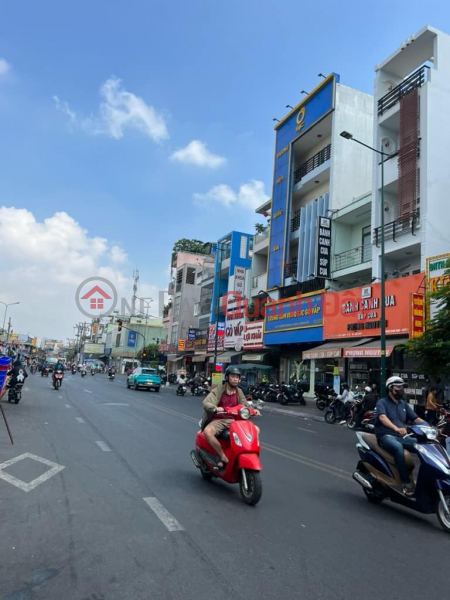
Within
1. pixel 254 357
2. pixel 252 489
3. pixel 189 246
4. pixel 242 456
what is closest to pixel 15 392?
pixel 242 456

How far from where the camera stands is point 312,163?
30.8m

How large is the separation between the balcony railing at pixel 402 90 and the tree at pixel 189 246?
45571 millimetres

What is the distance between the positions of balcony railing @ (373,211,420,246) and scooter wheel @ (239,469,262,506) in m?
17.4

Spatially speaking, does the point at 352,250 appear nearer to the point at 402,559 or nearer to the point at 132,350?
the point at 402,559

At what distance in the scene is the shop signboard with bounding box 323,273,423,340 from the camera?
64.5ft

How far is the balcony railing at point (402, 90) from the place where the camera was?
2156 centimetres

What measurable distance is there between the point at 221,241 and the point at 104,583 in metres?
43.0

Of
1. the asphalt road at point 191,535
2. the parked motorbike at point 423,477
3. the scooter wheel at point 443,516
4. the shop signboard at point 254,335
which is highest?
the shop signboard at point 254,335

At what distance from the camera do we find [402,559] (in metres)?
4.01

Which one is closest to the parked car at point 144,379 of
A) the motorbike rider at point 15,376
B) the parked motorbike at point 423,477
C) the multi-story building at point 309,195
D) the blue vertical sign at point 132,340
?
the multi-story building at point 309,195

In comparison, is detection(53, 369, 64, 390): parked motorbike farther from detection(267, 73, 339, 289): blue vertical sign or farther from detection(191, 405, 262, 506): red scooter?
detection(191, 405, 262, 506): red scooter

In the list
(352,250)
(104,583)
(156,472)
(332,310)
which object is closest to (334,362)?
(332,310)

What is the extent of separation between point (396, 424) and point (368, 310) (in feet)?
55.6

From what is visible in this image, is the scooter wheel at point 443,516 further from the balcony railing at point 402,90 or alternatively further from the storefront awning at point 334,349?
the balcony railing at point 402,90
